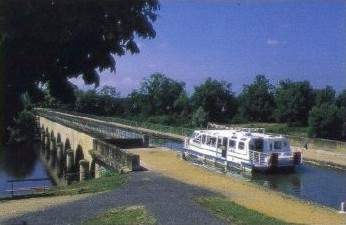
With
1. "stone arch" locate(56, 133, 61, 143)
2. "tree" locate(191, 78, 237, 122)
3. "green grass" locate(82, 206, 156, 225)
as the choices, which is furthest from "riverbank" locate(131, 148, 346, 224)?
"tree" locate(191, 78, 237, 122)

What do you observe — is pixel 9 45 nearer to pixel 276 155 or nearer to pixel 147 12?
pixel 147 12

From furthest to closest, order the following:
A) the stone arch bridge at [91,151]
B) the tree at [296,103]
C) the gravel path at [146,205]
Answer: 1. the tree at [296,103]
2. the stone arch bridge at [91,151]
3. the gravel path at [146,205]

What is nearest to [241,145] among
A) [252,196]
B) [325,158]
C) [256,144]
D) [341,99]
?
[256,144]

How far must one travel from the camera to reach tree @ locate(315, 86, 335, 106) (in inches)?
3093

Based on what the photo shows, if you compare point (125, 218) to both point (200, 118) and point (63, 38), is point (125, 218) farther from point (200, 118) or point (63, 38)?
point (200, 118)

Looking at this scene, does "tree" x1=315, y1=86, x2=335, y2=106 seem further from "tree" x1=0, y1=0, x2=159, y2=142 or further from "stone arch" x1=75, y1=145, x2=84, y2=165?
"tree" x1=0, y1=0, x2=159, y2=142

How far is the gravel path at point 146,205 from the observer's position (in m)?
17.2

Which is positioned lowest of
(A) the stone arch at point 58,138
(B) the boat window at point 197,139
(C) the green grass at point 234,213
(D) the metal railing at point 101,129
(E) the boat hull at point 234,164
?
(A) the stone arch at point 58,138

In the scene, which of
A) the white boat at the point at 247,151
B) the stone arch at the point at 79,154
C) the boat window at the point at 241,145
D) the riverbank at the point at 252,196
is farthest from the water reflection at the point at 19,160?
the riverbank at the point at 252,196

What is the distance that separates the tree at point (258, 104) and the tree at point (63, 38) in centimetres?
7187

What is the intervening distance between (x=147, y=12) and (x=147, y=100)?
96892 mm

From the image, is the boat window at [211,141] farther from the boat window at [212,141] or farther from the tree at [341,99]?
the tree at [341,99]

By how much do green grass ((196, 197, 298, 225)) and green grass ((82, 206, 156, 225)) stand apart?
2.19 metres

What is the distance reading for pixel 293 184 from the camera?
3359 cm
